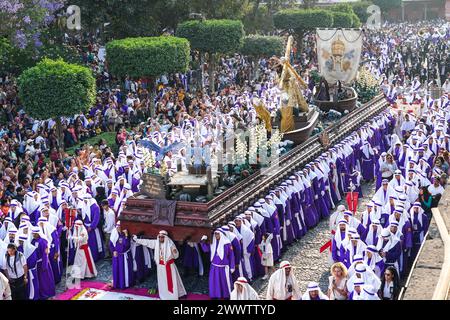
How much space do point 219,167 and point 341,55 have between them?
11372 mm

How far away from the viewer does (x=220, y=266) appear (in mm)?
12516

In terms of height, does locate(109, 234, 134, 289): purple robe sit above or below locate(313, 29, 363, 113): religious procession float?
below

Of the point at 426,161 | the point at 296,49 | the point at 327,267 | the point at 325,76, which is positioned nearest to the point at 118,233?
the point at 327,267

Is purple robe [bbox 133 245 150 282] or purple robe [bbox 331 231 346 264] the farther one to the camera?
purple robe [bbox 133 245 150 282]

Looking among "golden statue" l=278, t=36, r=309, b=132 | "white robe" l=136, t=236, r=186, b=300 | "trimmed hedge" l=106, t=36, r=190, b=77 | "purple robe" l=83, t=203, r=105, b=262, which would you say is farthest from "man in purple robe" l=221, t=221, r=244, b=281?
"trimmed hedge" l=106, t=36, r=190, b=77

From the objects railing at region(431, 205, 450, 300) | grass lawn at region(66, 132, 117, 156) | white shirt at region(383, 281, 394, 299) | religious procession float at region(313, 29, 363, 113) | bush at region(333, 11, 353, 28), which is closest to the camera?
railing at region(431, 205, 450, 300)

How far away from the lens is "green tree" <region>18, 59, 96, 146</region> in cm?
2033

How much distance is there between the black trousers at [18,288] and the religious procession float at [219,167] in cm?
209

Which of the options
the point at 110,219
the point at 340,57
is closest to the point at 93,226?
the point at 110,219

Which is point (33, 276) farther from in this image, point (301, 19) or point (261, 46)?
point (301, 19)

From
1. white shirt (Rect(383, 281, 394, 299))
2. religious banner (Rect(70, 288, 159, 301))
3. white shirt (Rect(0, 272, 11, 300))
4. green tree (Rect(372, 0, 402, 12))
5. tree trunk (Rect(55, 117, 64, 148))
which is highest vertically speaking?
green tree (Rect(372, 0, 402, 12))

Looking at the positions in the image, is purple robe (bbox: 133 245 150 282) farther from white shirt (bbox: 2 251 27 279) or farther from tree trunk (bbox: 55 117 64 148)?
tree trunk (bbox: 55 117 64 148)

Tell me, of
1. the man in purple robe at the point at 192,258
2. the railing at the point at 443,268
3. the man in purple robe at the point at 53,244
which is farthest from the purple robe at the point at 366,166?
the man in purple robe at the point at 53,244

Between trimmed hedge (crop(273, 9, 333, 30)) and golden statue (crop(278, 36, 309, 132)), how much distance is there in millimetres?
22635
